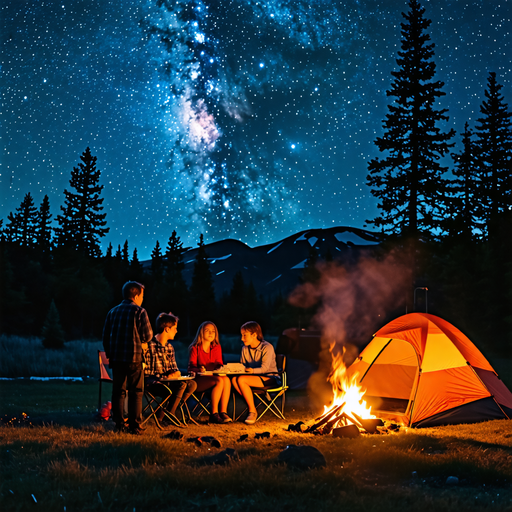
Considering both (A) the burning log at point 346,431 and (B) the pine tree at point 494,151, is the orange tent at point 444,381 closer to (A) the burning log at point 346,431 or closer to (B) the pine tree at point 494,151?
(A) the burning log at point 346,431

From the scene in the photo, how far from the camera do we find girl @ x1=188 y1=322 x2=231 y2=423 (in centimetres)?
609

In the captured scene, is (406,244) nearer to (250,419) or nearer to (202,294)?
(250,419)

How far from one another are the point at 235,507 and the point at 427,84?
19.8 metres

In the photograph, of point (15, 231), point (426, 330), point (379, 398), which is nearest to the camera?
point (426, 330)

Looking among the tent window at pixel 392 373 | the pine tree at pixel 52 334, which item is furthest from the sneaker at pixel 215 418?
the pine tree at pixel 52 334

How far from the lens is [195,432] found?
548cm

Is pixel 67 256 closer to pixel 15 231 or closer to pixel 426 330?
pixel 15 231

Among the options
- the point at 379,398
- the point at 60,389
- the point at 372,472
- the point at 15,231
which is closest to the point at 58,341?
the point at 60,389

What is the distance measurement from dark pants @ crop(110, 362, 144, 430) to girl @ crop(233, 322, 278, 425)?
4.32 ft

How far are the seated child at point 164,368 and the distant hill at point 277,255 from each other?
110 meters

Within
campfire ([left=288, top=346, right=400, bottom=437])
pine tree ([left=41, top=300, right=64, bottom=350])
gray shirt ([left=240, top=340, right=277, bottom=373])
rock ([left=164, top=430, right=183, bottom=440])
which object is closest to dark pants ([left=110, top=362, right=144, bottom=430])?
rock ([left=164, top=430, right=183, bottom=440])

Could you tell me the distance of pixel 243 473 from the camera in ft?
12.1

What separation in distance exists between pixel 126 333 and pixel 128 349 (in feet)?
0.51

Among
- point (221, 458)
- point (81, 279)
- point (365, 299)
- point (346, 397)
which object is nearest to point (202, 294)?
point (81, 279)
